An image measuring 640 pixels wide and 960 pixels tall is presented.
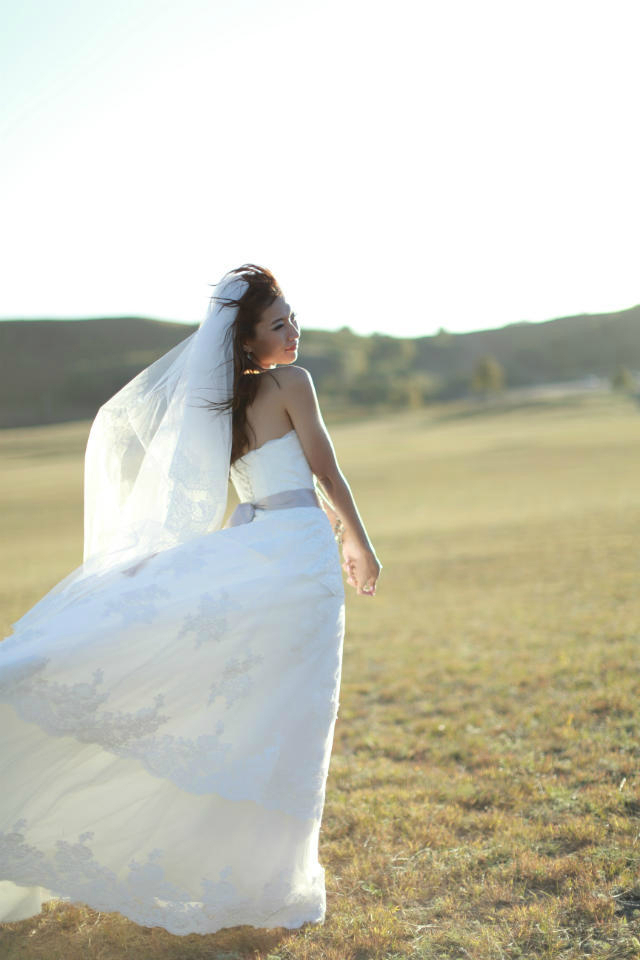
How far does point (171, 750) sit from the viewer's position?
3.10 metres

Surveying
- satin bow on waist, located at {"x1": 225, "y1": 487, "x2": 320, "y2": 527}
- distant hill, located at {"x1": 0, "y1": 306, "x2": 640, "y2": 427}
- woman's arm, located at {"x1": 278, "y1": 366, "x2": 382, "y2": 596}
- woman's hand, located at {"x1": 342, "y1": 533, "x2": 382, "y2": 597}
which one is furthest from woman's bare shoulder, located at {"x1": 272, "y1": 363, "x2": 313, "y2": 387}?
distant hill, located at {"x1": 0, "y1": 306, "x2": 640, "y2": 427}

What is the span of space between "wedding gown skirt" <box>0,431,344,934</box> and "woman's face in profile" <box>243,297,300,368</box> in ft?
3.58

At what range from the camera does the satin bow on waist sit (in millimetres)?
3514

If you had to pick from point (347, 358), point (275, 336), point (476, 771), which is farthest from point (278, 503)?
point (347, 358)

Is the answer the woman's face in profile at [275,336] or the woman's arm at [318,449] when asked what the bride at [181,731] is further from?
the woman's face in profile at [275,336]

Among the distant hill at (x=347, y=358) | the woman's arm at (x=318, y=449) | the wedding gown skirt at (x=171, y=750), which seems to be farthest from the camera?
the distant hill at (x=347, y=358)

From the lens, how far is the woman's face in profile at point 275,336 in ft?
11.9

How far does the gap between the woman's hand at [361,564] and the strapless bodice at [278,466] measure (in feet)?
1.31

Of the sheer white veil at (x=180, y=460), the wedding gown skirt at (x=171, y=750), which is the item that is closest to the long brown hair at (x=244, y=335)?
the sheer white veil at (x=180, y=460)

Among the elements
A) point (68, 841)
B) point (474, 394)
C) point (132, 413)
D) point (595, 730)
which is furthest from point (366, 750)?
point (474, 394)

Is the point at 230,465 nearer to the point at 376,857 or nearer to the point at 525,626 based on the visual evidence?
the point at 376,857

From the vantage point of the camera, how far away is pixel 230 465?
3.62m

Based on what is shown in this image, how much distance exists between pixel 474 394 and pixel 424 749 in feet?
329

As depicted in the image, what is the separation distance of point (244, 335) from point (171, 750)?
1.89m
